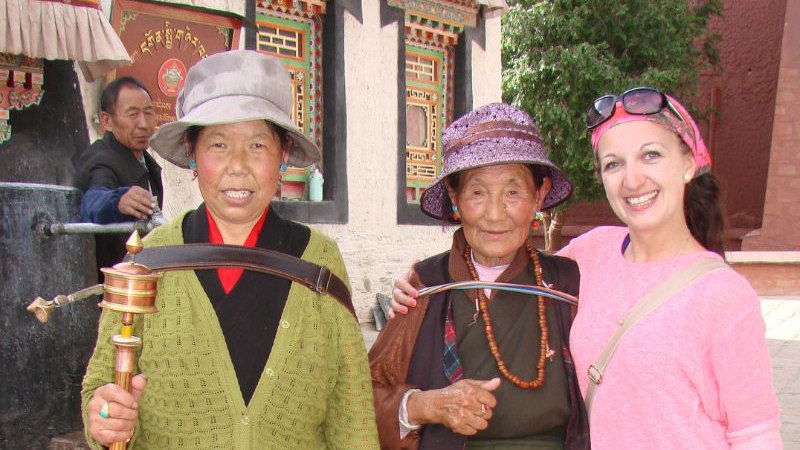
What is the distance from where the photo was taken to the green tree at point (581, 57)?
520 inches

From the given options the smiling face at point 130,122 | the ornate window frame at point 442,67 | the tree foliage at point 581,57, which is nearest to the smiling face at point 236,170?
the smiling face at point 130,122

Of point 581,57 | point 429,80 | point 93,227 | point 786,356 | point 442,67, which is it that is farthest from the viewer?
point 581,57

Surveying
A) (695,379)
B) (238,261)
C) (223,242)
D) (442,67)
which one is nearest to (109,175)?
(223,242)

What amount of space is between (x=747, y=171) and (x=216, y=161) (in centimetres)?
1849

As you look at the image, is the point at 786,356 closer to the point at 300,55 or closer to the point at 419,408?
the point at 300,55

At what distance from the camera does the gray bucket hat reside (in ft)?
6.22

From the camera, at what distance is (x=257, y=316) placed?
1.91 metres

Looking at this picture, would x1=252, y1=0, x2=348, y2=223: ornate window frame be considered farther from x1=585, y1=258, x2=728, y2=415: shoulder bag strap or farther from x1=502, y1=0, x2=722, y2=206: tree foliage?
x1=502, y1=0, x2=722, y2=206: tree foliage

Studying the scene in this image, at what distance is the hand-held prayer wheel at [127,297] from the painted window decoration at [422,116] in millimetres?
7456

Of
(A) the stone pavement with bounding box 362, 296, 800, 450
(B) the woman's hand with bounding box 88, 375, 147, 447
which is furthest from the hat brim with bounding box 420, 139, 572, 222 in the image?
(A) the stone pavement with bounding box 362, 296, 800, 450

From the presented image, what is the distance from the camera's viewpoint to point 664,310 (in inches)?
72.7

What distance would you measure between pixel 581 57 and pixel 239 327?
12018 mm

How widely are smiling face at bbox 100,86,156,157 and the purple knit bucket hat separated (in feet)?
6.52

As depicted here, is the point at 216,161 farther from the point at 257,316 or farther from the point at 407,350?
the point at 407,350
